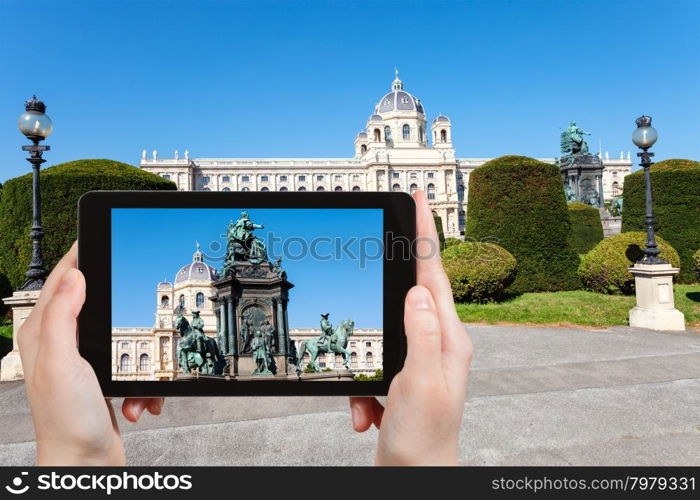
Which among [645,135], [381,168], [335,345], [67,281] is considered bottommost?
[335,345]

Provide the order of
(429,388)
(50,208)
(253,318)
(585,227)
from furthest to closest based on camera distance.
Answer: (585,227)
(50,208)
(253,318)
(429,388)

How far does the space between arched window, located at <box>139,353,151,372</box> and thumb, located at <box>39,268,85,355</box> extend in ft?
0.75

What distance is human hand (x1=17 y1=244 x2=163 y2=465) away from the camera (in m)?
1.47

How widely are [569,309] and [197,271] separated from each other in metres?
11.3

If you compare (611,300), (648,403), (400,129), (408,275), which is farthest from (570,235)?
(400,129)

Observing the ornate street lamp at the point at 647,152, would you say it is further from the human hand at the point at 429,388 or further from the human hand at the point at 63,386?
the human hand at the point at 63,386

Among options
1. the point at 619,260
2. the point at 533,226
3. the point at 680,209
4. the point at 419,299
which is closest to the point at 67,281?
the point at 419,299

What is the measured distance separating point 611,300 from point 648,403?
7904 millimetres

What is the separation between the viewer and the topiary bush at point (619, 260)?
12039 mm

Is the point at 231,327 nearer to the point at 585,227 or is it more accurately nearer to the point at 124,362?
the point at 124,362

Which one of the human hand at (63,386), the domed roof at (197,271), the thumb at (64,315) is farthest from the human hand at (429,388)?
the thumb at (64,315)

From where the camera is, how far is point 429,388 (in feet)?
4.56

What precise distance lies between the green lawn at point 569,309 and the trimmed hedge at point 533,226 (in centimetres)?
129

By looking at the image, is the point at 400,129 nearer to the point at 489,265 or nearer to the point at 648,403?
the point at 489,265
